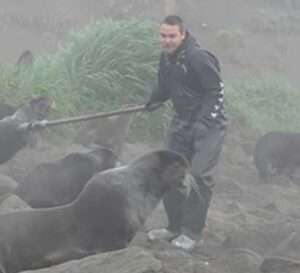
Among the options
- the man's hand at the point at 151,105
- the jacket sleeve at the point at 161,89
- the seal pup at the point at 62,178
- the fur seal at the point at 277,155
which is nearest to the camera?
the jacket sleeve at the point at 161,89

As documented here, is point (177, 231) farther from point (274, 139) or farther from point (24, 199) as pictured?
point (274, 139)

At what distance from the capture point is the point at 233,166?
13328 millimetres

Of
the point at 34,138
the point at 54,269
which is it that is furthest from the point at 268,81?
the point at 54,269

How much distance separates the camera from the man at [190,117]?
25.1ft

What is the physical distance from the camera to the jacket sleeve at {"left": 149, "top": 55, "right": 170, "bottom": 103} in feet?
26.2

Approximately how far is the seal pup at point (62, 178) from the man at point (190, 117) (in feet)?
2.26

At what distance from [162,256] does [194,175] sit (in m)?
0.85

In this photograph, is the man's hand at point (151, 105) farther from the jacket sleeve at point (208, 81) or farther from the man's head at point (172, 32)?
the man's head at point (172, 32)

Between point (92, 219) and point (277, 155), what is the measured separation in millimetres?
6911

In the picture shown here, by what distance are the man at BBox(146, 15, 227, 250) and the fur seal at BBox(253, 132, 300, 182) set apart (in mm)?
4833

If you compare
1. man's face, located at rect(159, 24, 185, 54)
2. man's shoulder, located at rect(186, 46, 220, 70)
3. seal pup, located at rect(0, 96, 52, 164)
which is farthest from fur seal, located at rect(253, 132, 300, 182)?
man's face, located at rect(159, 24, 185, 54)

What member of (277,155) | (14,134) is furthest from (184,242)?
(277,155)

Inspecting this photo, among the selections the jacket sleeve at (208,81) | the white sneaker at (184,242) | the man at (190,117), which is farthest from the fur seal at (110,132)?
the jacket sleeve at (208,81)

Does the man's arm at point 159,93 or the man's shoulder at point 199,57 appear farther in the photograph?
the man's arm at point 159,93
